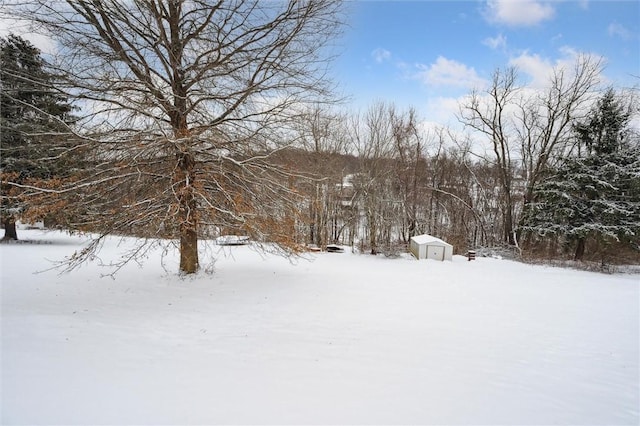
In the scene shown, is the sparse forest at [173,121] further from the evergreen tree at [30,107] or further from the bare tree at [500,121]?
the bare tree at [500,121]

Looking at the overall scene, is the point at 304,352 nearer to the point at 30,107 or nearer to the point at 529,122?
the point at 30,107

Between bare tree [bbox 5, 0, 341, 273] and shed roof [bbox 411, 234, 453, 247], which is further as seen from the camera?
shed roof [bbox 411, 234, 453, 247]

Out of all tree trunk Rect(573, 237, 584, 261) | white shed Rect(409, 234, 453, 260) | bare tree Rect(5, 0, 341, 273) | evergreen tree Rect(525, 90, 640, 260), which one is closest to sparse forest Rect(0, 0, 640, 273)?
bare tree Rect(5, 0, 341, 273)

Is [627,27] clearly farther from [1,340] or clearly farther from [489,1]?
[1,340]

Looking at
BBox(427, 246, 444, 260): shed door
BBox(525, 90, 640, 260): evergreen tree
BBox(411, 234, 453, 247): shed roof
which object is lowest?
BBox(427, 246, 444, 260): shed door

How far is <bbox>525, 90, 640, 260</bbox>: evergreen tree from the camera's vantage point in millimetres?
11562

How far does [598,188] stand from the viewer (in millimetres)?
12242

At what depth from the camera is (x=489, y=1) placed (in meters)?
7.63

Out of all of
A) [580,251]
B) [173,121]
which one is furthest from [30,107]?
[580,251]

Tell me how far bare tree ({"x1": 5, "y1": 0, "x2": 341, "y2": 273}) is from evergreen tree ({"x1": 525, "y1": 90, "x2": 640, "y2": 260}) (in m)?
12.4

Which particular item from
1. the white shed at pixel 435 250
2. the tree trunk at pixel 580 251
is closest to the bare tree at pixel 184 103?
the white shed at pixel 435 250

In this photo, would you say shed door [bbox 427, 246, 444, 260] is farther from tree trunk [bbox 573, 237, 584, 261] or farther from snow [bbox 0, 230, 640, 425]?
tree trunk [bbox 573, 237, 584, 261]

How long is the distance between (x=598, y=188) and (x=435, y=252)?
749 centimetres

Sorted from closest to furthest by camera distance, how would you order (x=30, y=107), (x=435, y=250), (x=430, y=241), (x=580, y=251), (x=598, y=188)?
1. (x=30, y=107)
2. (x=435, y=250)
3. (x=430, y=241)
4. (x=598, y=188)
5. (x=580, y=251)
